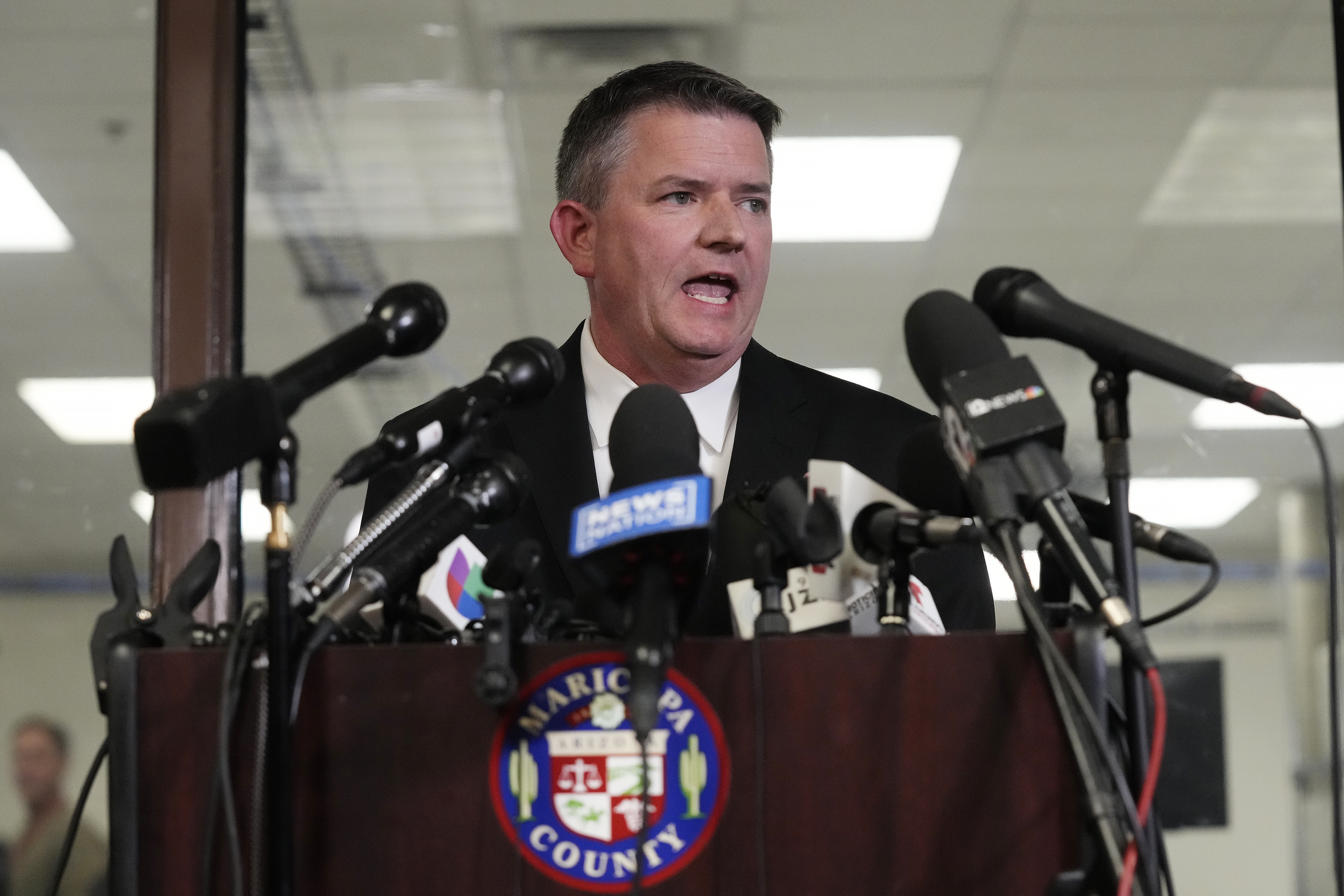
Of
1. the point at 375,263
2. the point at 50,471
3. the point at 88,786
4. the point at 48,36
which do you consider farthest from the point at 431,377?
the point at 88,786

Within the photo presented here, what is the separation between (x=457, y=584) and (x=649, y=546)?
0.31 meters

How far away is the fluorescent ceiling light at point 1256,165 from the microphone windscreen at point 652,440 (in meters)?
3.16

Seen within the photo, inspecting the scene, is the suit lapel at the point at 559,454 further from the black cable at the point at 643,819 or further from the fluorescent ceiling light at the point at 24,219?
the fluorescent ceiling light at the point at 24,219

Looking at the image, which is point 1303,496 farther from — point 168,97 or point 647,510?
point 647,510

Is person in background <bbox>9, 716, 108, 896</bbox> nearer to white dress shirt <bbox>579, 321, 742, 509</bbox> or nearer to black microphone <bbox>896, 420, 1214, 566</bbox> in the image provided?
white dress shirt <bbox>579, 321, 742, 509</bbox>

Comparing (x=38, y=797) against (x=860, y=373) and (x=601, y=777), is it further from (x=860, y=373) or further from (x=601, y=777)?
(x=601, y=777)

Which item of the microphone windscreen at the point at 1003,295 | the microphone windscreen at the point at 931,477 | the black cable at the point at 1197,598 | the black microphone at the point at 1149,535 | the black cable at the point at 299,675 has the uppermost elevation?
the microphone windscreen at the point at 1003,295

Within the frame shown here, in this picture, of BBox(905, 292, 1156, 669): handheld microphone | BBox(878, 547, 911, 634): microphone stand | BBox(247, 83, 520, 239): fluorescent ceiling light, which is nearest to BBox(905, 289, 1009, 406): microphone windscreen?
BBox(905, 292, 1156, 669): handheld microphone

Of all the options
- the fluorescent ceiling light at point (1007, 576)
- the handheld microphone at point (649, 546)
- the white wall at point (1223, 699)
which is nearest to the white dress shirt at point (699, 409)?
the fluorescent ceiling light at point (1007, 576)

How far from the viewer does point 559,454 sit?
5.78ft

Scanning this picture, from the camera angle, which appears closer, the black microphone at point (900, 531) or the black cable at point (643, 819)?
the black cable at point (643, 819)

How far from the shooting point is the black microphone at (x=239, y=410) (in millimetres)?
852

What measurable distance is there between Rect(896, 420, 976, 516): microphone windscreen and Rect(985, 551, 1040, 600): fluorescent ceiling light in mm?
49

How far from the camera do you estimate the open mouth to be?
6.00 feet
